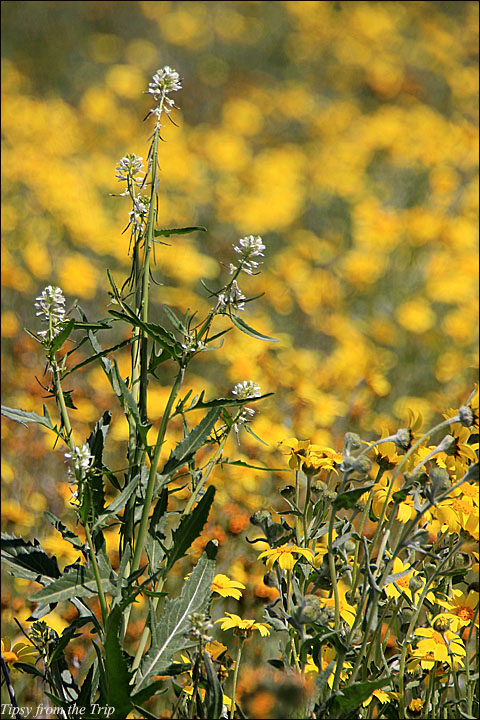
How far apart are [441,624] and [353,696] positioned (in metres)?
0.26

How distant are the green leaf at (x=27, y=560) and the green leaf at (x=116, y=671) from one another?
0.43ft

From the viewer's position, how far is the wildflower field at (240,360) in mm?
1039

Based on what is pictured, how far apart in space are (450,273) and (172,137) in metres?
2.56

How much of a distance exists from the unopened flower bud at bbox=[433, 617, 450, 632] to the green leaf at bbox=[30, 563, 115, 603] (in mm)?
488

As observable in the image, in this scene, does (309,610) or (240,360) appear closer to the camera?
(309,610)

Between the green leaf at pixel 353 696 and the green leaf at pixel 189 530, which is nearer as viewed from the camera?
the green leaf at pixel 353 696

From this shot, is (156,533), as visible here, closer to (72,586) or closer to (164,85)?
(72,586)

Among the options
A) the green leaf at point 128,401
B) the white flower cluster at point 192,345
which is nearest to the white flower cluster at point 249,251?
the white flower cluster at point 192,345

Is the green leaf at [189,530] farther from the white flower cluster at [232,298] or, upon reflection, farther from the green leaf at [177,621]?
the white flower cluster at [232,298]

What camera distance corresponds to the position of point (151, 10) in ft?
27.7

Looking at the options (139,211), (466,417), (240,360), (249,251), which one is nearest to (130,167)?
(139,211)

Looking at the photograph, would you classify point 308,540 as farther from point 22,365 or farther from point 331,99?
point 331,99

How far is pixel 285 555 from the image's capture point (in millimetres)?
1191

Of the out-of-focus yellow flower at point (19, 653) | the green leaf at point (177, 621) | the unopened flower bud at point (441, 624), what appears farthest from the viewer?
the out-of-focus yellow flower at point (19, 653)
